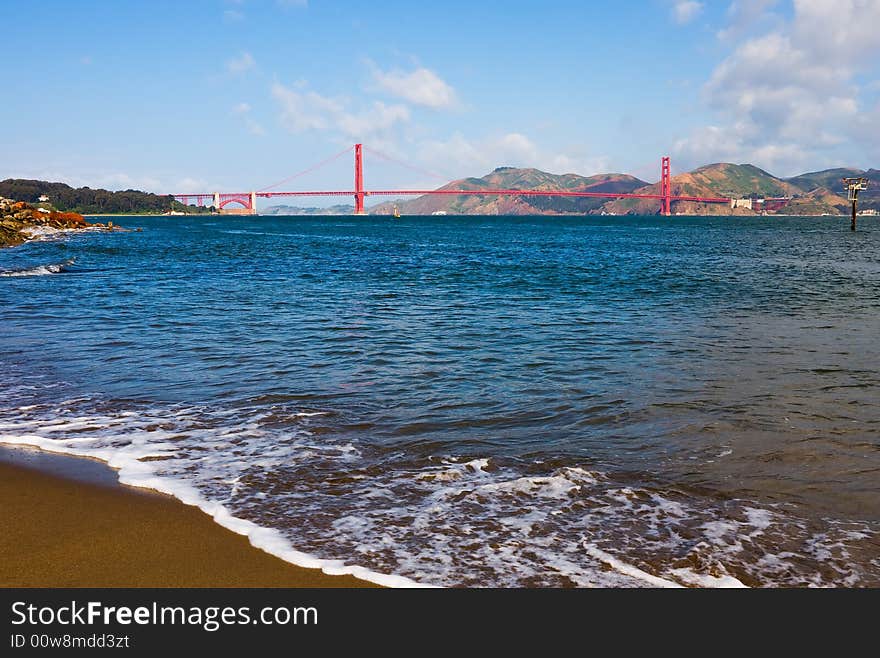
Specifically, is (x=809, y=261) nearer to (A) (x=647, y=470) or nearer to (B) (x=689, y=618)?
(A) (x=647, y=470)

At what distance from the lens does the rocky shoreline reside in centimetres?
3759

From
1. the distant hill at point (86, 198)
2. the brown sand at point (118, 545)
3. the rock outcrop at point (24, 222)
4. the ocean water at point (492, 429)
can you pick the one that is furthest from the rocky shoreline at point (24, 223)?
the distant hill at point (86, 198)

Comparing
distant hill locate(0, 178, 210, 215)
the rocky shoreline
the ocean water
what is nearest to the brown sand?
the ocean water

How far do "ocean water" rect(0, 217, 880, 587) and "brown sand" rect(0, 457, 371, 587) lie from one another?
17 cm

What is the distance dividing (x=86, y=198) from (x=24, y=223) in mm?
131552

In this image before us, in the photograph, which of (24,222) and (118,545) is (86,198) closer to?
(24,222)

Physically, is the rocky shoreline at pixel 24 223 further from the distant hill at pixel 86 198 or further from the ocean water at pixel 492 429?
the distant hill at pixel 86 198

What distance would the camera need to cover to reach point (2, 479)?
467 cm

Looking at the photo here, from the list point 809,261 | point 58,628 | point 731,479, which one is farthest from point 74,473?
point 809,261

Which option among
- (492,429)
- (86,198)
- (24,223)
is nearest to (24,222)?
(24,223)

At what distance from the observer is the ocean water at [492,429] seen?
3.78m

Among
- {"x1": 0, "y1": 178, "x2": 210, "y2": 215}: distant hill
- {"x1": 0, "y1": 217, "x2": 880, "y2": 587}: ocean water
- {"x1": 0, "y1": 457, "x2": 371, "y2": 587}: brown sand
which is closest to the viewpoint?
{"x1": 0, "y1": 457, "x2": 371, "y2": 587}: brown sand

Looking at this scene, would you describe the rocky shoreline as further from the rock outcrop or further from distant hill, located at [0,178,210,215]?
distant hill, located at [0,178,210,215]

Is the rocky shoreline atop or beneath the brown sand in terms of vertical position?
atop
